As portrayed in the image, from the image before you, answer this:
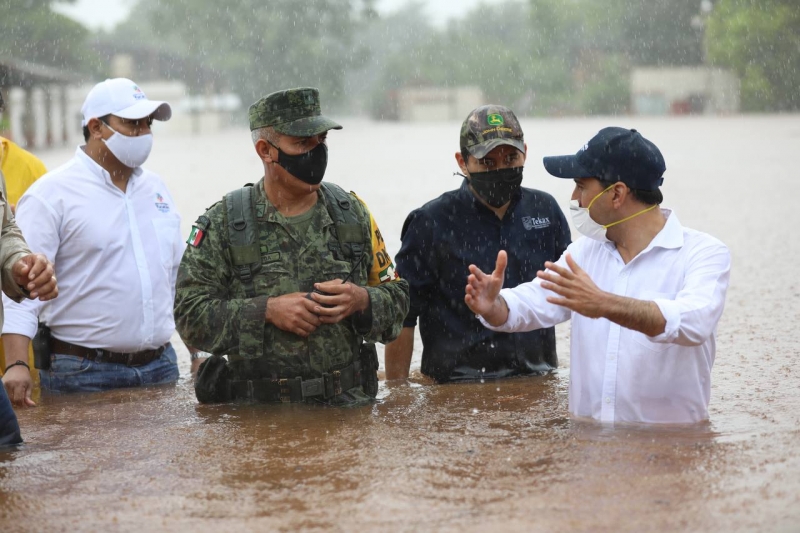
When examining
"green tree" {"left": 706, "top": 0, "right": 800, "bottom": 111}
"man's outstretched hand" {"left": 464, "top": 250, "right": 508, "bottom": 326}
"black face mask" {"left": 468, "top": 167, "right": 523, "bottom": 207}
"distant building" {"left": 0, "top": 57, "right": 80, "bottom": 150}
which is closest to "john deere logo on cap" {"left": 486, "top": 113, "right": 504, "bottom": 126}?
"black face mask" {"left": 468, "top": 167, "right": 523, "bottom": 207}

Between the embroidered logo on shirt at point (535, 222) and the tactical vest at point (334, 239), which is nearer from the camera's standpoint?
the tactical vest at point (334, 239)

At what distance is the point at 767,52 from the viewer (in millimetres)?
50750

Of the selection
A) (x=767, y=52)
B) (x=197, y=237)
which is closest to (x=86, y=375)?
(x=197, y=237)

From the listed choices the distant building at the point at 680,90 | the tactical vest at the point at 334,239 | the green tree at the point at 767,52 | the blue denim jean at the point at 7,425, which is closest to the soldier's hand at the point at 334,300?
the tactical vest at the point at 334,239

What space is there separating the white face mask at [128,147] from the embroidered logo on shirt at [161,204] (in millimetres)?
238

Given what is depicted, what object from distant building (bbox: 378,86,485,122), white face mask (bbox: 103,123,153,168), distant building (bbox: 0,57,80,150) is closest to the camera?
white face mask (bbox: 103,123,153,168)

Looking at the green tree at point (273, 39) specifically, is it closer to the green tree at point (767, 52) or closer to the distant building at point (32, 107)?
the distant building at point (32, 107)

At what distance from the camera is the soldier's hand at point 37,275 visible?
4.39m

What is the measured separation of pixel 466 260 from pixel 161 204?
5.80ft

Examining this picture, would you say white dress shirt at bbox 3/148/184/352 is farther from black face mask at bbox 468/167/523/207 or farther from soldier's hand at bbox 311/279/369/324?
black face mask at bbox 468/167/523/207

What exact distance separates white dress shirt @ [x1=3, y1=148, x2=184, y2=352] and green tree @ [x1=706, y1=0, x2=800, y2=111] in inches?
1891

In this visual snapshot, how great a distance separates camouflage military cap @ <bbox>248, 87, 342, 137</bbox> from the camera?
481 cm

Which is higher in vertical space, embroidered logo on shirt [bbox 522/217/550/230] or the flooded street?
embroidered logo on shirt [bbox 522/217/550/230]

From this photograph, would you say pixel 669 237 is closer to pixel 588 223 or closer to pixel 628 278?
pixel 628 278
